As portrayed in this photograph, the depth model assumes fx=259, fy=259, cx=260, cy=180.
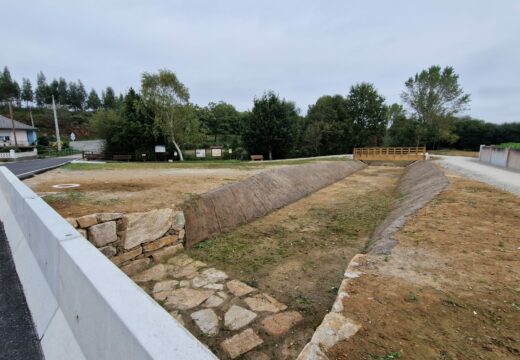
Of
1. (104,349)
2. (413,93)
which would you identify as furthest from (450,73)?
(104,349)

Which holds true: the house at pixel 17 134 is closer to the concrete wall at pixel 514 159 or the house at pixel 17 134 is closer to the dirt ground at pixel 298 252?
the dirt ground at pixel 298 252

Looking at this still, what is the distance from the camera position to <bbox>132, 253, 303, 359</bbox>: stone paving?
293 cm

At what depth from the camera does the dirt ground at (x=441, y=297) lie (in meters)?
2.16

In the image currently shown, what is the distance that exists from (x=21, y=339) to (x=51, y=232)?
78cm

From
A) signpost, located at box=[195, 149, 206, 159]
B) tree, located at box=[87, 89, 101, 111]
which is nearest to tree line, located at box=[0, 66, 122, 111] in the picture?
tree, located at box=[87, 89, 101, 111]

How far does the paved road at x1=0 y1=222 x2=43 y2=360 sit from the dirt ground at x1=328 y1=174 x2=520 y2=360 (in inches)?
87.5

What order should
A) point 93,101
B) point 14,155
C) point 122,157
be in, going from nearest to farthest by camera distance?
point 14,155 < point 122,157 < point 93,101

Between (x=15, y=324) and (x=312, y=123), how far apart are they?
39.9 m

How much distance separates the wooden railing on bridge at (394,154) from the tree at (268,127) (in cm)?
914

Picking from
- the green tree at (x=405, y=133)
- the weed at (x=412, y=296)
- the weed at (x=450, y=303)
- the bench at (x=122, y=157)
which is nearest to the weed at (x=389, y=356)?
the weed at (x=412, y=296)

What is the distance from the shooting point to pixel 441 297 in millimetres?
2832

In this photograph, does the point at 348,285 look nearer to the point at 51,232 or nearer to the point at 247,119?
the point at 51,232

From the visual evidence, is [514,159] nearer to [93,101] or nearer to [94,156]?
[94,156]

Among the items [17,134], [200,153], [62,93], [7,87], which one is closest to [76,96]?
[62,93]
